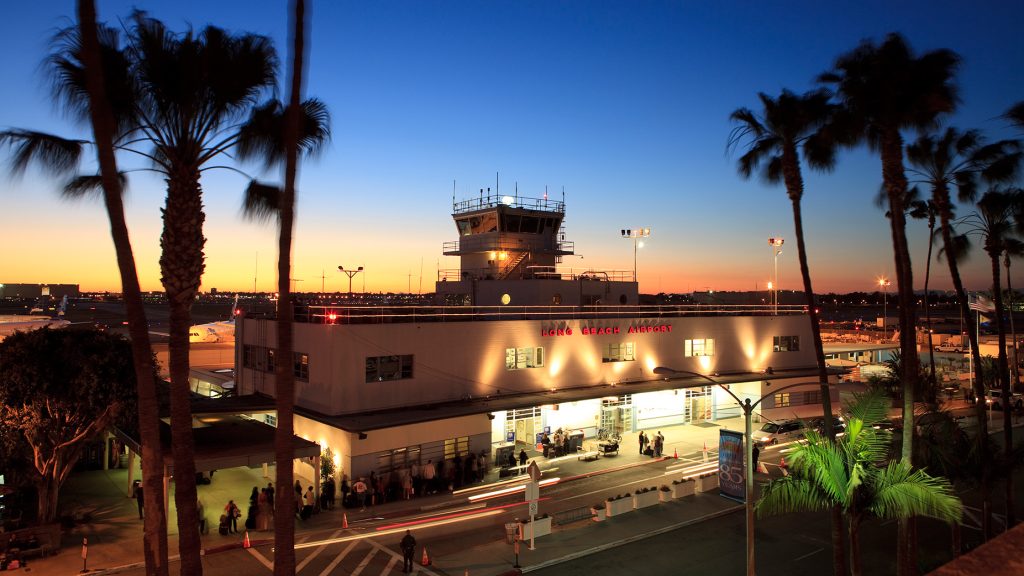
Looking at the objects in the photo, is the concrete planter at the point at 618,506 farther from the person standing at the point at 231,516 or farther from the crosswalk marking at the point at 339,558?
the person standing at the point at 231,516

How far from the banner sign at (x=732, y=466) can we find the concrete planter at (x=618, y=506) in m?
4.57

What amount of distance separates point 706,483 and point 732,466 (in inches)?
284

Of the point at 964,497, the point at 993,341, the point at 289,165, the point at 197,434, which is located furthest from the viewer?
the point at 993,341

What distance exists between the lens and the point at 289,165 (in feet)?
37.0

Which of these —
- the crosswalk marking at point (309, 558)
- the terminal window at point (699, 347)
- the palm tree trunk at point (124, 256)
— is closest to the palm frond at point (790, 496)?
the palm tree trunk at point (124, 256)

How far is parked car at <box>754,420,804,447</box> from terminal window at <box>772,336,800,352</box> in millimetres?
7760

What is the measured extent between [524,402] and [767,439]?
50.5ft

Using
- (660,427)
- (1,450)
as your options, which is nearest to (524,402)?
(660,427)

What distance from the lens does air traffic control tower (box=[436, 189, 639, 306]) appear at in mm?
44281

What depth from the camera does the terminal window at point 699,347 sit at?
4001cm

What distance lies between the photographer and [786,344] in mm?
44750

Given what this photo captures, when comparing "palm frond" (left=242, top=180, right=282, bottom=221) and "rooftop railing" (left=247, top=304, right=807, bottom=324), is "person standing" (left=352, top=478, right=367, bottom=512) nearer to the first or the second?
"rooftop railing" (left=247, top=304, right=807, bottom=324)

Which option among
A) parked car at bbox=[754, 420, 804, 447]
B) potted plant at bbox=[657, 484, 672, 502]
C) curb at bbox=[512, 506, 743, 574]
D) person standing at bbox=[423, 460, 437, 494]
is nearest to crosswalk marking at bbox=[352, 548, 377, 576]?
curb at bbox=[512, 506, 743, 574]

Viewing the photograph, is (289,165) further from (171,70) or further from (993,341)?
(993,341)
